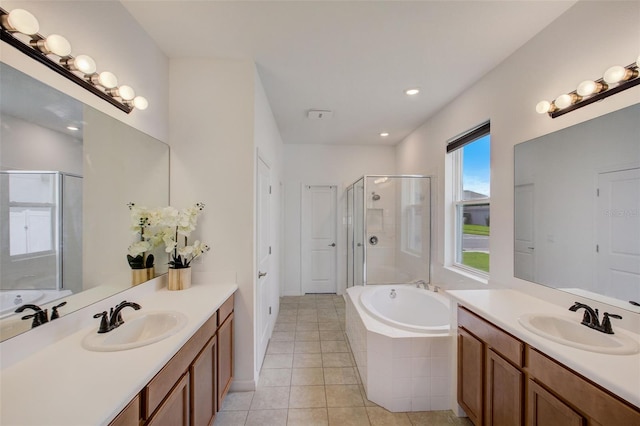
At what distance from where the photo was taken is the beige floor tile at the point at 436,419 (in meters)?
1.74

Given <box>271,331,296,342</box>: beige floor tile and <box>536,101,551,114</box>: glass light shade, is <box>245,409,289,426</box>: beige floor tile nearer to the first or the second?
<box>271,331,296,342</box>: beige floor tile

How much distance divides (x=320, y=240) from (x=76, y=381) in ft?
12.2

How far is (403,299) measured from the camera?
9.87 ft

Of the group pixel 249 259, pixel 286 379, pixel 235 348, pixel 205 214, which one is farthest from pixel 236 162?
pixel 286 379

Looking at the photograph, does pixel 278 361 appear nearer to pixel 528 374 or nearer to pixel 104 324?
pixel 104 324

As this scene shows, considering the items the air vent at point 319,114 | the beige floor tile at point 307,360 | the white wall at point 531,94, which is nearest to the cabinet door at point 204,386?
the beige floor tile at point 307,360

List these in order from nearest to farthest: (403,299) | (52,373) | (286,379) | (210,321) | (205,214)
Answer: (52,373)
(210,321)
(205,214)
(286,379)
(403,299)

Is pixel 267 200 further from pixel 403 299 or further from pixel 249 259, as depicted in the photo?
pixel 403 299

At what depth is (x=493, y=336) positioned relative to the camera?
55.0 inches

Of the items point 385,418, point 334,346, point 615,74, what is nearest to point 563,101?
point 615,74

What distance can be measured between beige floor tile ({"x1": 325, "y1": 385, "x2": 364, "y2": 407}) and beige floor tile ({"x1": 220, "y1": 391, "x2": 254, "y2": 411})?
0.61 metres

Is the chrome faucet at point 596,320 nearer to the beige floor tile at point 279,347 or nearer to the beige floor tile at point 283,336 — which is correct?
the beige floor tile at point 279,347

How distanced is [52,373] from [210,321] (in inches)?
28.9

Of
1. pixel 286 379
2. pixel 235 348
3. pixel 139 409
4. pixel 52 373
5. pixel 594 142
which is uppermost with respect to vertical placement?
pixel 594 142
